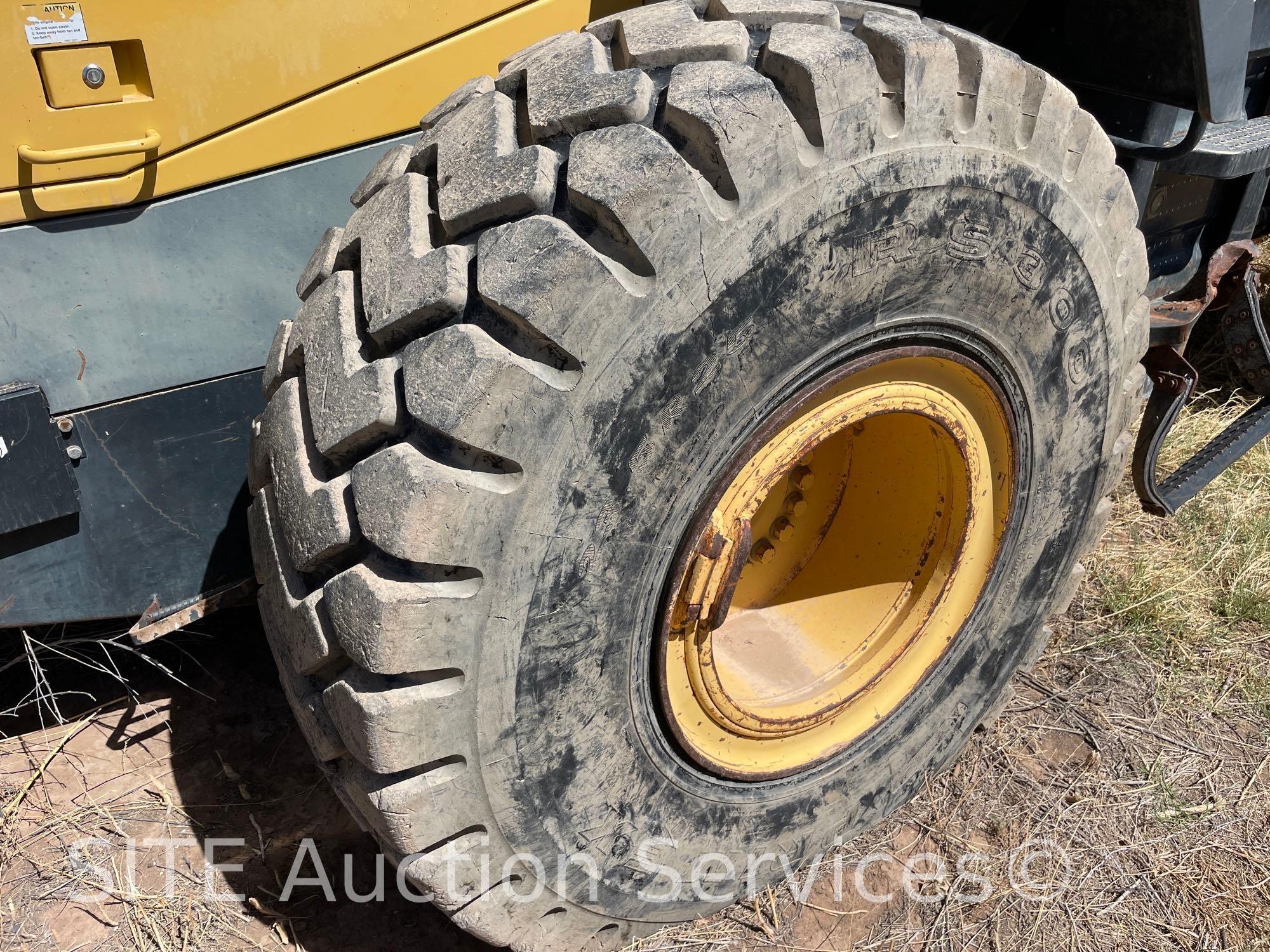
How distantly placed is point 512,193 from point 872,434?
0.94 m

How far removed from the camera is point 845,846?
212 centimetres

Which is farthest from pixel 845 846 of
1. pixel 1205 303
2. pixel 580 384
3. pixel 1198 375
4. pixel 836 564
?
pixel 1205 303

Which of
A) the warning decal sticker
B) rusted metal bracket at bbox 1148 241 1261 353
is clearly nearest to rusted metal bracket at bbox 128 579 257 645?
the warning decal sticker

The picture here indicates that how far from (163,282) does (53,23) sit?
395 millimetres

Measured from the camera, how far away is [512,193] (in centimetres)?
131

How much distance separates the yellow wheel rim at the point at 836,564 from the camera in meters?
1.62

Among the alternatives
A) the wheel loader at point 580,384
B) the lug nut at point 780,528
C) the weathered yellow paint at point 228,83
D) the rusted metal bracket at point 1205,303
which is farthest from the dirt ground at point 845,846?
the weathered yellow paint at point 228,83

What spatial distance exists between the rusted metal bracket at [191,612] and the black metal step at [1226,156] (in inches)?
80.7

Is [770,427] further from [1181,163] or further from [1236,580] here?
[1236,580]

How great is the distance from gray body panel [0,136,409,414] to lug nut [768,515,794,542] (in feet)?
3.20

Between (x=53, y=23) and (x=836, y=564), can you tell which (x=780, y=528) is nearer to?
(x=836, y=564)

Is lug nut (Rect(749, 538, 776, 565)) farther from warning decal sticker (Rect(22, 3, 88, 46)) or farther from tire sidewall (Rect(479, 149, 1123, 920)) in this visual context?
warning decal sticker (Rect(22, 3, 88, 46))

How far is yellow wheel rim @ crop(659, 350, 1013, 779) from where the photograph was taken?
63.7 inches

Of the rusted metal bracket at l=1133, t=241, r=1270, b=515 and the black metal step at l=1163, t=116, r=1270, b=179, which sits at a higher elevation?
the black metal step at l=1163, t=116, r=1270, b=179
